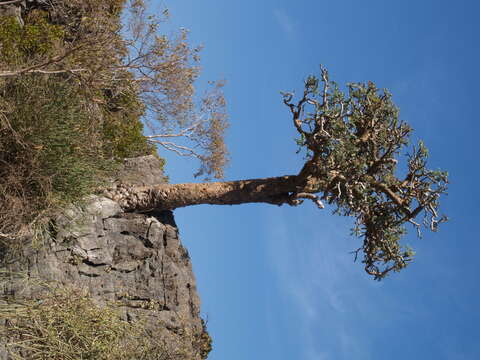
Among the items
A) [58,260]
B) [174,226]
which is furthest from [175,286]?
[58,260]

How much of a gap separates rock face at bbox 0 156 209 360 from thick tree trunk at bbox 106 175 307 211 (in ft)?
1.19

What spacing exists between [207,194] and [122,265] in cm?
260

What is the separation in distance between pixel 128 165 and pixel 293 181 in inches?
175

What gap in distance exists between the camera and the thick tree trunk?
12.7m

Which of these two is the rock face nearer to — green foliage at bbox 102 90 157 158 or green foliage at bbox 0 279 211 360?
green foliage at bbox 0 279 211 360

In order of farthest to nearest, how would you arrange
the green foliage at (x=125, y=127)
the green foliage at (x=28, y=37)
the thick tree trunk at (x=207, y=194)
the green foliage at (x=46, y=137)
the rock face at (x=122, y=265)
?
the green foliage at (x=125, y=127)
the thick tree trunk at (x=207, y=194)
the green foliage at (x=28, y=37)
the rock face at (x=122, y=265)
the green foliage at (x=46, y=137)

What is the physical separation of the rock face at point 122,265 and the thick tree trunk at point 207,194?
0.36 meters

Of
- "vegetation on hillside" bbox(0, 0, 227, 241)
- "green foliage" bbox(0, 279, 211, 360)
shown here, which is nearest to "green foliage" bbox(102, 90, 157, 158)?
"vegetation on hillside" bbox(0, 0, 227, 241)

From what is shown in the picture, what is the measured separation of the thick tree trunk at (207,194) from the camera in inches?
500

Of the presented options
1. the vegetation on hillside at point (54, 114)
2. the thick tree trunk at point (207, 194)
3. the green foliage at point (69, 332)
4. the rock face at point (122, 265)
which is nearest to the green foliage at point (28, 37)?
the vegetation on hillside at point (54, 114)

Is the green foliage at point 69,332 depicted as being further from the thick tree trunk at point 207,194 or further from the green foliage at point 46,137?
the thick tree trunk at point 207,194

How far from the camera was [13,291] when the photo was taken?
962 cm

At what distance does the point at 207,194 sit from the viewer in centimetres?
1285

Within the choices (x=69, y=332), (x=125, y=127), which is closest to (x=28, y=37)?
(x=125, y=127)
